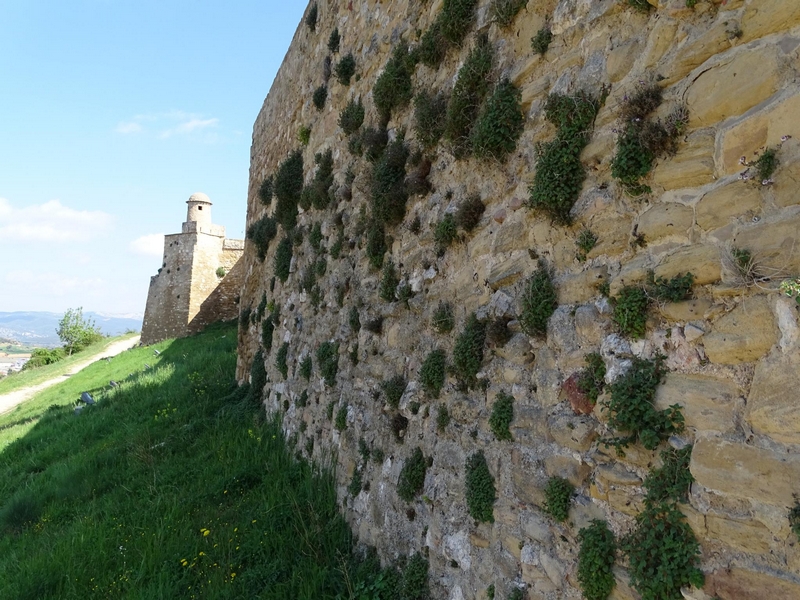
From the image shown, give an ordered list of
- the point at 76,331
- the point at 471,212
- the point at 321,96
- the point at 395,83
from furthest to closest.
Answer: the point at 76,331 < the point at 321,96 < the point at 395,83 < the point at 471,212

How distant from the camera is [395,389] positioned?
407cm

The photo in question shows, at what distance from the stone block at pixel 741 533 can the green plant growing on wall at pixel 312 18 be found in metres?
7.75

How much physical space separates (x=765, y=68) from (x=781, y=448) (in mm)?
1366

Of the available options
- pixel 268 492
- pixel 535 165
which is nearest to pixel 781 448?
pixel 535 165

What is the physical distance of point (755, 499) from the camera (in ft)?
5.82

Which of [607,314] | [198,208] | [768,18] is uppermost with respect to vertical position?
[198,208]

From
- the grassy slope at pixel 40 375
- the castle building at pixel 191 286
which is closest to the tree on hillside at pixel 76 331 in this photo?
the grassy slope at pixel 40 375

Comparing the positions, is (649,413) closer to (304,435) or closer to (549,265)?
(549,265)

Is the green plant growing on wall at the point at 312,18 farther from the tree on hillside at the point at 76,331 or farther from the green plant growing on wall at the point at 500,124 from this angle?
the tree on hillside at the point at 76,331

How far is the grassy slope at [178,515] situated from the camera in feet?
13.0

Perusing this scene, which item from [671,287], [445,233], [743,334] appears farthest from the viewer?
[445,233]

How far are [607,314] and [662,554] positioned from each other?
993 mm

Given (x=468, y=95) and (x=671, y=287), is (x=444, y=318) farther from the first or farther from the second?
(x=671, y=287)

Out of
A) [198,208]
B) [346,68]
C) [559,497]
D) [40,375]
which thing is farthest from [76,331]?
[559,497]
